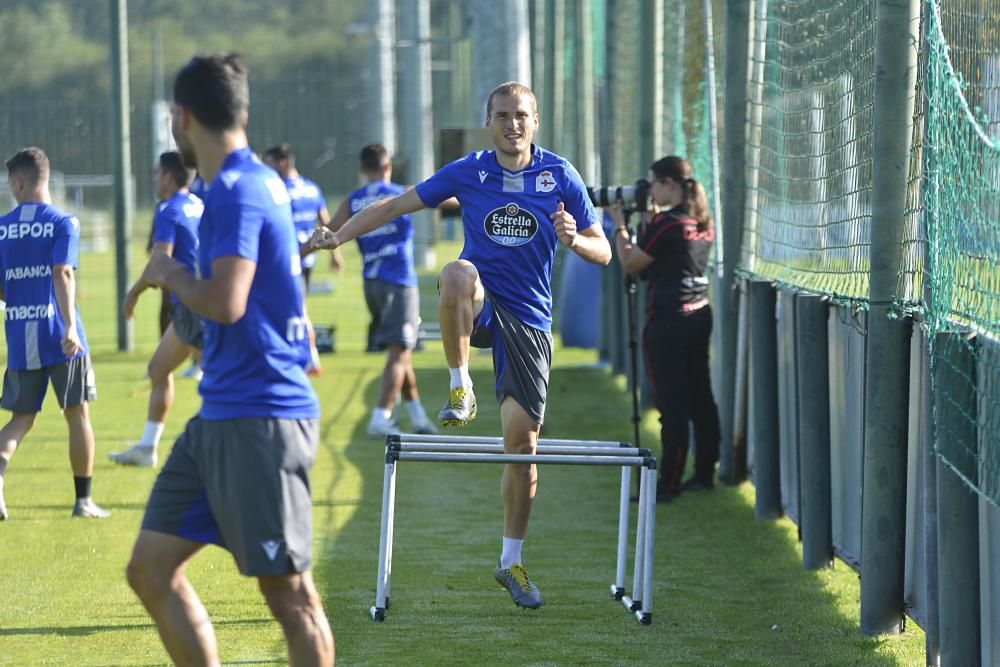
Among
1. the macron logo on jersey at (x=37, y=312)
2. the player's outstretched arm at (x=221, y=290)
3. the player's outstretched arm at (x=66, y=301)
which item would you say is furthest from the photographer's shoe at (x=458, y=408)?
the macron logo on jersey at (x=37, y=312)

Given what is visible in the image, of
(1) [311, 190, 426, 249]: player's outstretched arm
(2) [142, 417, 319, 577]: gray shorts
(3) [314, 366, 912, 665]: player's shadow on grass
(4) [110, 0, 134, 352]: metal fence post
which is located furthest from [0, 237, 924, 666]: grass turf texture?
(4) [110, 0, 134, 352]: metal fence post

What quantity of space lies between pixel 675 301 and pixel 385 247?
3540mm

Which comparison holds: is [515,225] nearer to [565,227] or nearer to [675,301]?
[565,227]

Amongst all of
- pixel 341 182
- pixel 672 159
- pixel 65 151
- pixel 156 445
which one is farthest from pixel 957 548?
pixel 65 151

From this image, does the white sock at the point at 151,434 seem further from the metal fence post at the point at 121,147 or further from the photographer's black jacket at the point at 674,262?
the metal fence post at the point at 121,147

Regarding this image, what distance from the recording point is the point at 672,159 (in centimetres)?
995

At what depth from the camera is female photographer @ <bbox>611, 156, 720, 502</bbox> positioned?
9906mm

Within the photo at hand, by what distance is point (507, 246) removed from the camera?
22.8 feet

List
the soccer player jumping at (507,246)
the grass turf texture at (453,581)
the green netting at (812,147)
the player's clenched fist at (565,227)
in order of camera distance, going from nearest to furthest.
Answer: the player's clenched fist at (565,227)
the grass turf texture at (453,581)
the soccer player jumping at (507,246)
the green netting at (812,147)

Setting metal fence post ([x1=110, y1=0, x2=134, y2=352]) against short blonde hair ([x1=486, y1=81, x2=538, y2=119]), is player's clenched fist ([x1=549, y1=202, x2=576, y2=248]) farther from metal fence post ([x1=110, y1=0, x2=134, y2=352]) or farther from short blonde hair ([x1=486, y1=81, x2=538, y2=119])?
metal fence post ([x1=110, y1=0, x2=134, y2=352])

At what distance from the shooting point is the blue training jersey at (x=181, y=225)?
9.92 meters

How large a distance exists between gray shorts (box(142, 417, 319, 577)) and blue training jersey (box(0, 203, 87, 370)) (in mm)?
4537

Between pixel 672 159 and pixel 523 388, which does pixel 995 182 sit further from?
pixel 672 159

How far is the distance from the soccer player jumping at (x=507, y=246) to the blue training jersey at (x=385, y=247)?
5.77 m
